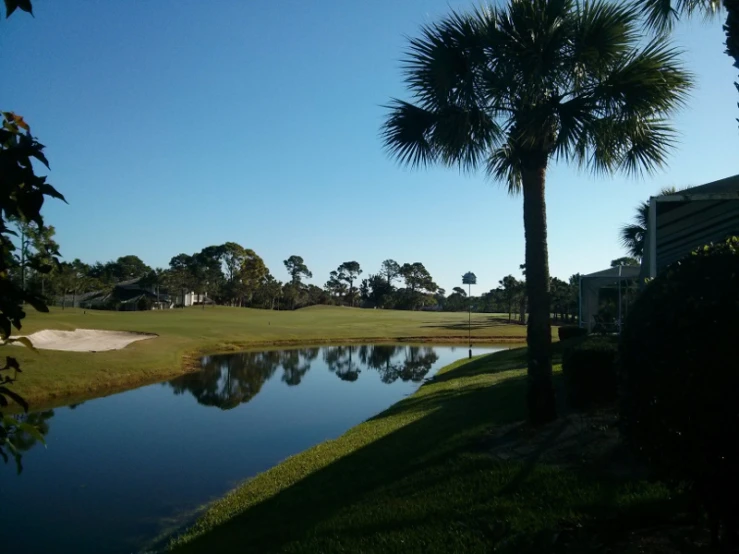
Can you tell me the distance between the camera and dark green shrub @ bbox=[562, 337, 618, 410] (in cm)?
880

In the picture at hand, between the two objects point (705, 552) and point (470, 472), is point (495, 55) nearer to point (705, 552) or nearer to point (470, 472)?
point (470, 472)

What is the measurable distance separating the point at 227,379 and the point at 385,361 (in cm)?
1261

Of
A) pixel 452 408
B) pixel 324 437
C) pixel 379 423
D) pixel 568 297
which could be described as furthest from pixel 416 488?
pixel 568 297

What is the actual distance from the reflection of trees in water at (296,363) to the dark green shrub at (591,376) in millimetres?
16764

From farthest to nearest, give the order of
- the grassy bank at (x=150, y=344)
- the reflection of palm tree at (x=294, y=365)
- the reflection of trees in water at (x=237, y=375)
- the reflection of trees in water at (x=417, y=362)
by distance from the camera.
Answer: the reflection of trees in water at (x=417, y=362) → the reflection of palm tree at (x=294, y=365) → the reflection of trees in water at (x=237, y=375) → the grassy bank at (x=150, y=344)

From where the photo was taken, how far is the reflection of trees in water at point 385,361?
2839 cm

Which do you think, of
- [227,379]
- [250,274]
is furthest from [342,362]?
[250,274]

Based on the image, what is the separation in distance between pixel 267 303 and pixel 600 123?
315 feet

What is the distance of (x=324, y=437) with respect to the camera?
14.4 meters

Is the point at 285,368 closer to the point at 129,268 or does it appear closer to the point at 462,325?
the point at 462,325

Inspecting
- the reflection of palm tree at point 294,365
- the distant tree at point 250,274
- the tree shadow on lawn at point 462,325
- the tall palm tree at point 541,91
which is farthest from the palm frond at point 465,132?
the distant tree at point 250,274

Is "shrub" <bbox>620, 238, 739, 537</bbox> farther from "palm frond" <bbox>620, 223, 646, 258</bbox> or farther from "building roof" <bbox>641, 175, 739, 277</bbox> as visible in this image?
"palm frond" <bbox>620, 223, 646, 258</bbox>

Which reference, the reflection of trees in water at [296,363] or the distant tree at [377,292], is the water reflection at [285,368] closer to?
the reflection of trees in water at [296,363]

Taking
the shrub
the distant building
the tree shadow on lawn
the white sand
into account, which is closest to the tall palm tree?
the shrub
